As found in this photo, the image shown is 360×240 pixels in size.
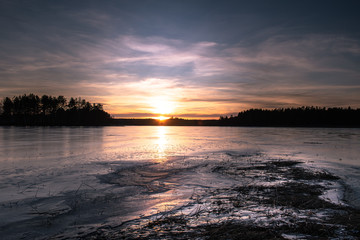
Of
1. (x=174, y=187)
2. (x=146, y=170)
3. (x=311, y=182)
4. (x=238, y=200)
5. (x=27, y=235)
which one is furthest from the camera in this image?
(x=146, y=170)

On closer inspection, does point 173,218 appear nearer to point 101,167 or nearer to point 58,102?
point 101,167

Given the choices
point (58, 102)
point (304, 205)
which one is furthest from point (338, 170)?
point (58, 102)

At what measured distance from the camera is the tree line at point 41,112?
151625mm

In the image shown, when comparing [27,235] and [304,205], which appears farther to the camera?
[304,205]

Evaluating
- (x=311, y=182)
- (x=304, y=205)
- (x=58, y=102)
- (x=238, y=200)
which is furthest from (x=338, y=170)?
(x=58, y=102)

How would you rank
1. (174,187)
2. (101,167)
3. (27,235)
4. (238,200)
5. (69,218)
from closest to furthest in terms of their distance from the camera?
1. (27,235)
2. (69,218)
3. (238,200)
4. (174,187)
5. (101,167)

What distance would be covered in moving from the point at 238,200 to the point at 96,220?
510cm

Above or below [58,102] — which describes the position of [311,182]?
below

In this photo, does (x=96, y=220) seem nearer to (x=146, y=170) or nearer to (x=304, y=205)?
(x=304, y=205)

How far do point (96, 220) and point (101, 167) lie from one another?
9.50 metres

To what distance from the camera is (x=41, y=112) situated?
162 metres

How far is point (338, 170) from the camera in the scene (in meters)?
15.5

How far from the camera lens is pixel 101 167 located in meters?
16.1

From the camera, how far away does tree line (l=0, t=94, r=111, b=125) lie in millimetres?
151625
